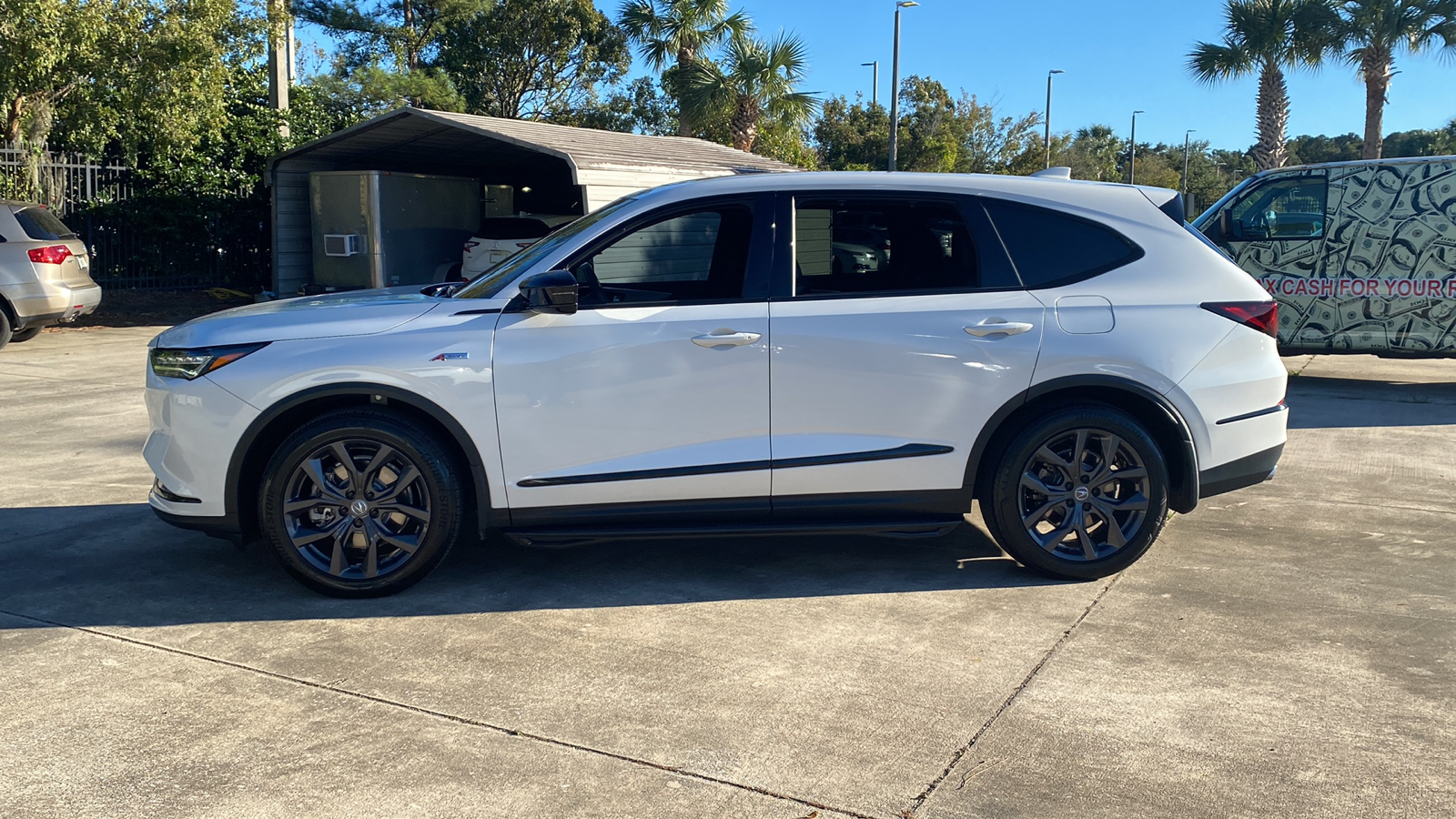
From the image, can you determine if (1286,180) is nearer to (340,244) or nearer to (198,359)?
(198,359)

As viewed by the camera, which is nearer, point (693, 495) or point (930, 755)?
point (930, 755)

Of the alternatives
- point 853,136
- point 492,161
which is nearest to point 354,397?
point 492,161

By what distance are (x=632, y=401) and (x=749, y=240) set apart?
871mm

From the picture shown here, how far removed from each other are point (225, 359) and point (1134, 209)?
3915 millimetres

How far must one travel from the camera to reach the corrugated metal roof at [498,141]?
16047mm

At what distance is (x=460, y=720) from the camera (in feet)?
12.3

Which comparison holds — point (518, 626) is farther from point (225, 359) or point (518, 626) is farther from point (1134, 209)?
point (1134, 209)

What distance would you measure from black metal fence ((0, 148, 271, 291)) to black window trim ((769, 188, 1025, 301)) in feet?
50.2

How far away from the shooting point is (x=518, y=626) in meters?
4.62

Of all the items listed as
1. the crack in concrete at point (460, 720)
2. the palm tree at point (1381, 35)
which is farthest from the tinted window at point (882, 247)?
the palm tree at point (1381, 35)

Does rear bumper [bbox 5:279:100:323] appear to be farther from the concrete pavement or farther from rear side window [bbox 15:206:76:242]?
the concrete pavement

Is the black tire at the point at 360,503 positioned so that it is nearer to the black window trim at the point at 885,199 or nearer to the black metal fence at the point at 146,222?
the black window trim at the point at 885,199

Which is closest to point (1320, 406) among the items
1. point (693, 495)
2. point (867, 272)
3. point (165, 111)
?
point (867, 272)

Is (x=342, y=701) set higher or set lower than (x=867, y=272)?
lower
